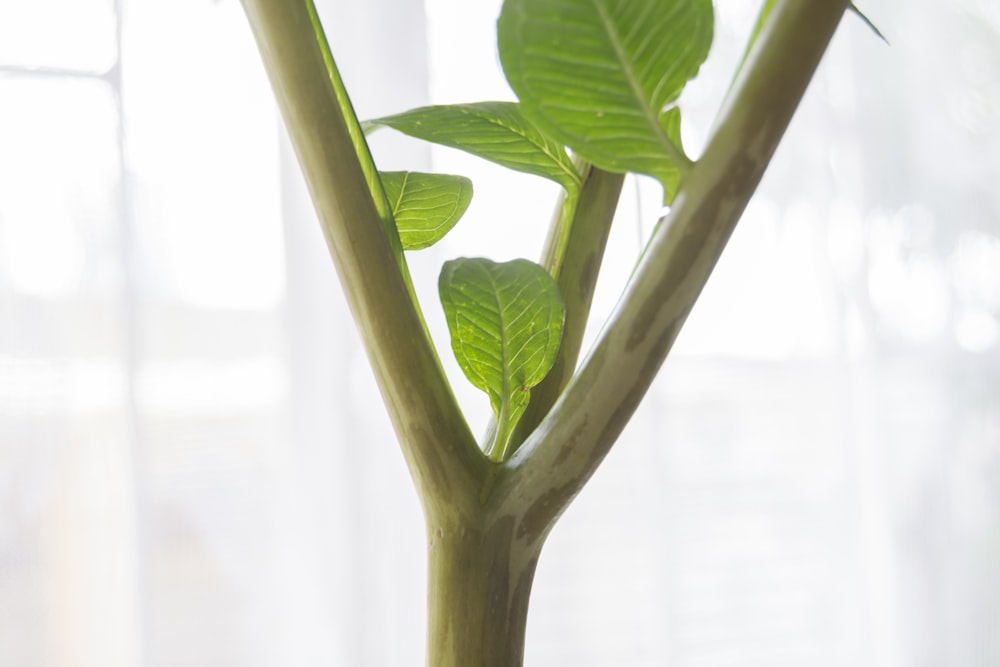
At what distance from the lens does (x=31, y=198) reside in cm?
53

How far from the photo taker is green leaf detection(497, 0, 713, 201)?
0.13 metres

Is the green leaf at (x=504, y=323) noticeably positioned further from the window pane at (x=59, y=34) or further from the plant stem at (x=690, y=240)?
the window pane at (x=59, y=34)

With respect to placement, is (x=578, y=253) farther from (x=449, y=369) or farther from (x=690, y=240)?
(x=449, y=369)

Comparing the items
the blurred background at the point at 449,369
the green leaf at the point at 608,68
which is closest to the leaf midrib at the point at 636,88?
the green leaf at the point at 608,68

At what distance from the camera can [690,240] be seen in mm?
128

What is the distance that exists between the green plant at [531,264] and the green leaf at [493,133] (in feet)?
0.06

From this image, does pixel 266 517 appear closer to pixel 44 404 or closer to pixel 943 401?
pixel 44 404

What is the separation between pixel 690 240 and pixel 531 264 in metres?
0.03

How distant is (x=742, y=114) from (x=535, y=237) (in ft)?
1.90

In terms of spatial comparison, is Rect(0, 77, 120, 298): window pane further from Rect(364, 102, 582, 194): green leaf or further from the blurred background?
Rect(364, 102, 582, 194): green leaf

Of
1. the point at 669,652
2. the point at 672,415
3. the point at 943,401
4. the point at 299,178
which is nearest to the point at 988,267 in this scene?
the point at 943,401

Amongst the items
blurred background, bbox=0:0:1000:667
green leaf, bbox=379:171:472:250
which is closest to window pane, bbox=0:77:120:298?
blurred background, bbox=0:0:1000:667

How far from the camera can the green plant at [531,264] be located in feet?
0.42

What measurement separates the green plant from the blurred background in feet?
1.51
